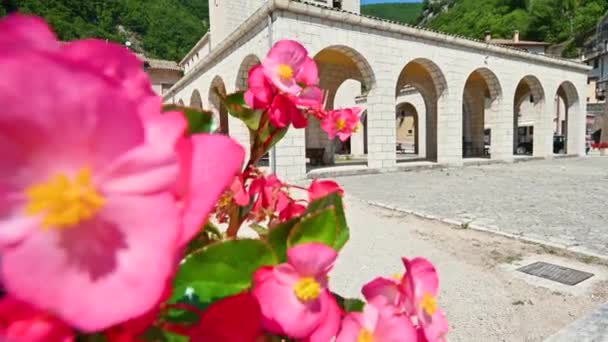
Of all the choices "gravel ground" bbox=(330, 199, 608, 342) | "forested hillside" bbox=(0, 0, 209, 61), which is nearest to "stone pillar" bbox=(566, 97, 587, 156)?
"gravel ground" bbox=(330, 199, 608, 342)

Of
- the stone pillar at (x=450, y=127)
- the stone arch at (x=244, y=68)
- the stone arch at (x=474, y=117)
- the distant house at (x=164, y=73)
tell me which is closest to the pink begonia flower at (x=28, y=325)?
the stone arch at (x=244, y=68)

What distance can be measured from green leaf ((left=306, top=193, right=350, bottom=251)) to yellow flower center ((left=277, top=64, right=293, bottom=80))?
25cm

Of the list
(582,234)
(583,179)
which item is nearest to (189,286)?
(582,234)

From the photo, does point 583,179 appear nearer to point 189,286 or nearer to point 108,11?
point 189,286

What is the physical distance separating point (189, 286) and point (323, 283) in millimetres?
160

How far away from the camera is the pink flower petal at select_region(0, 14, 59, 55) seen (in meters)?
0.25

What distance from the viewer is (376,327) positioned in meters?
0.50

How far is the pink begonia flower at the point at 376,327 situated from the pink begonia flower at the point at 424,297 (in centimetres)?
2

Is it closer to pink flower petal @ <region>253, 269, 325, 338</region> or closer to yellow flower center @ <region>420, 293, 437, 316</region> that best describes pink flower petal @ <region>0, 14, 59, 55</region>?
pink flower petal @ <region>253, 269, 325, 338</region>

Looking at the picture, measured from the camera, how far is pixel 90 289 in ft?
0.83

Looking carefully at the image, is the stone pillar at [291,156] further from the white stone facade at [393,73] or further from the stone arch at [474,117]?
the stone arch at [474,117]

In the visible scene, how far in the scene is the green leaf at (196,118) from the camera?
42 centimetres

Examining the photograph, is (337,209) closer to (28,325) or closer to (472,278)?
(28,325)

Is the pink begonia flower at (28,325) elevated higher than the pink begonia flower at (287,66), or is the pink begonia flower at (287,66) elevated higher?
the pink begonia flower at (287,66)
